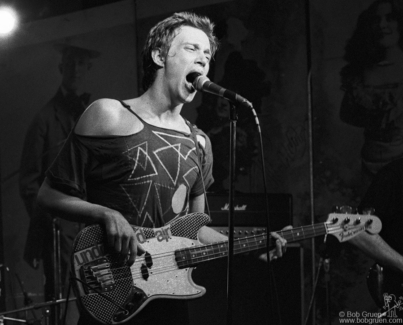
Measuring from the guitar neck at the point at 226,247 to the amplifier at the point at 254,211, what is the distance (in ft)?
2.60

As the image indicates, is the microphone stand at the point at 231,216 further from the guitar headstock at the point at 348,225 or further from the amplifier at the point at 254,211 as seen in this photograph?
the amplifier at the point at 254,211

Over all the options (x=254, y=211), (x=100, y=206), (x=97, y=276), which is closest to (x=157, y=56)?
(x=100, y=206)

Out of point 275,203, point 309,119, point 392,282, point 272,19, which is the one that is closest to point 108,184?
point 275,203

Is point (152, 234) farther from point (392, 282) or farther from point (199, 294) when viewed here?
point (392, 282)

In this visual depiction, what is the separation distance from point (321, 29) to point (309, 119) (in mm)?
714

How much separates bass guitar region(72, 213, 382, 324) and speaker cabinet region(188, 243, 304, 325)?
0.98 m

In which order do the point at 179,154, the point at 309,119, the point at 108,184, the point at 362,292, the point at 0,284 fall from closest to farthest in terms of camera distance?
the point at 108,184, the point at 179,154, the point at 0,284, the point at 362,292, the point at 309,119

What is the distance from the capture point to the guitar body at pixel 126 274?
2234mm

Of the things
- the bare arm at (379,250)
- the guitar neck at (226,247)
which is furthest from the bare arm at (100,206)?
the bare arm at (379,250)

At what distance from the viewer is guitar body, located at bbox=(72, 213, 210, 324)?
7.33 feet

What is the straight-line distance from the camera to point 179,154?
2.54 m

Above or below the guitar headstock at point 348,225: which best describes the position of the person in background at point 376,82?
above

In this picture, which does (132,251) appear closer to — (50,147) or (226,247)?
(226,247)

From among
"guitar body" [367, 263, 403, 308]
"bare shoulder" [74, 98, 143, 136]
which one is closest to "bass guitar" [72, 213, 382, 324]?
"bare shoulder" [74, 98, 143, 136]
